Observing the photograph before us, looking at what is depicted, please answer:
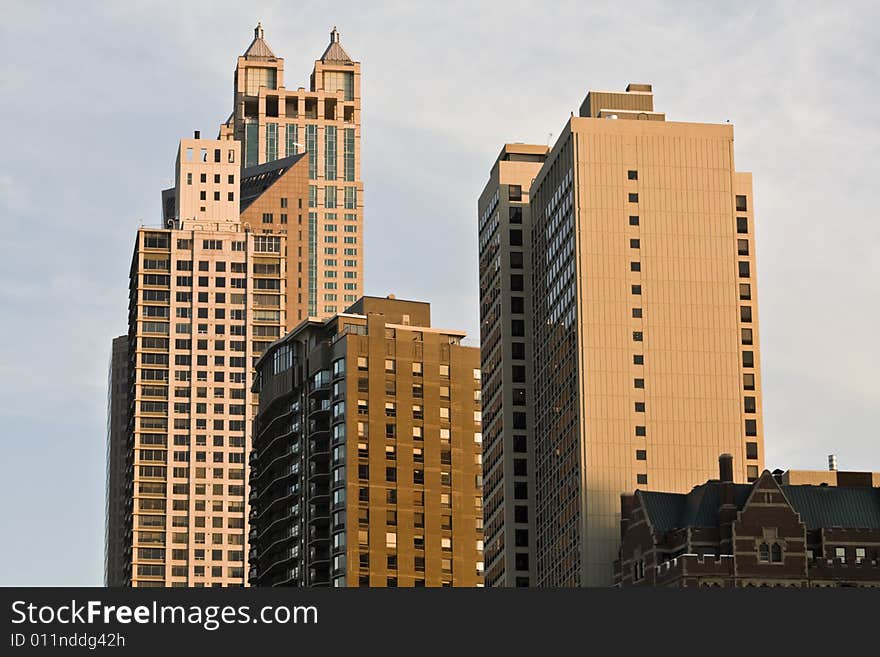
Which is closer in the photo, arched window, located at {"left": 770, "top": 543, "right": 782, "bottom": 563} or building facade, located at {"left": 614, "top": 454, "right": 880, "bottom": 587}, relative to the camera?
building facade, located at {"left": 614, "top": 454, "right": 880, "bottom": 587}

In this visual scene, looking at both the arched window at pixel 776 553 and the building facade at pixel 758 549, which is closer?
the building facade at pixel 758 549

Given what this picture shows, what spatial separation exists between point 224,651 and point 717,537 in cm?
13905

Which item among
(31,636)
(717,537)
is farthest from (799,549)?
(31,636)

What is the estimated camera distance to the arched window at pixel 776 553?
641 feet

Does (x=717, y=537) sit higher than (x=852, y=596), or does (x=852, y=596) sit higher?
(x=717, y=537)

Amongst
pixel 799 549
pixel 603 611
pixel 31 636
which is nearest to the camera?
pixel 31 636

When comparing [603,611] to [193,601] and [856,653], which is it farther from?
[193,601]

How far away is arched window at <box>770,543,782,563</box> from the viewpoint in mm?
195250

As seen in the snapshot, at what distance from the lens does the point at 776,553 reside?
19562cm

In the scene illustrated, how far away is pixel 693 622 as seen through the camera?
6656 centimetres

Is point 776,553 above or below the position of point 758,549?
below

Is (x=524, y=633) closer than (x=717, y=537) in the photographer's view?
Yes

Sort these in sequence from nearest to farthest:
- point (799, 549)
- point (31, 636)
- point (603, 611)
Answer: point (31, 636) → point (603, 611) → point (799, 549)

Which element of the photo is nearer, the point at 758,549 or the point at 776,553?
the point at 758,549
